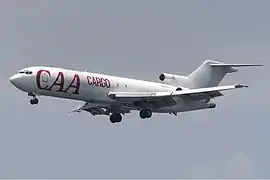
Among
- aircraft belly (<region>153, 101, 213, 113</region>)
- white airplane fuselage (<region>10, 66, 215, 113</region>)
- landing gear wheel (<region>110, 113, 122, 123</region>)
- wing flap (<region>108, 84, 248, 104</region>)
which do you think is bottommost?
landing gear wheel (<region>110, 113, 122, 123</region>)

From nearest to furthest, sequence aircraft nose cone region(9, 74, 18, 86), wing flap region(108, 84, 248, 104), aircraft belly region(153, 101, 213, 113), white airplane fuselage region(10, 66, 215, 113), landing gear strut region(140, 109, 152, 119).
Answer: white airplane fuselage region(10, 66, 215, 113) → aircraft nose cone region(9, 74, 18, 86) → wing flap region(108, 84, 248, 104) → landing gear strut region(140, 109, 152, 119) → aircraft belly region(153, 101, 213, 113)

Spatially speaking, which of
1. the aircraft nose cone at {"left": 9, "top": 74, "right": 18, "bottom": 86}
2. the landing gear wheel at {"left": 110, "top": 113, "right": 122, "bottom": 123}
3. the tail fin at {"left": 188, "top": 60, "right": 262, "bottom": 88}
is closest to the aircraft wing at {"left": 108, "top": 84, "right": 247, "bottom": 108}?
the landing gear wheel at {"left": 110, "top": 113, "right": 122, "bottom": 123}

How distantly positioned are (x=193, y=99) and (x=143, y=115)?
4966 millimetres

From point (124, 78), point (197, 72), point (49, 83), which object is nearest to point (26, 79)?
point (49, 83)

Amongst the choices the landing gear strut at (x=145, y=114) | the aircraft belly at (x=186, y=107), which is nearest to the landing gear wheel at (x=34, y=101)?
the landing gear strut at (x=145, y=114)

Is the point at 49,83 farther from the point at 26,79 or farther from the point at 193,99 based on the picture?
the point at 193,99

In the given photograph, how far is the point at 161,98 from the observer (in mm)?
124375

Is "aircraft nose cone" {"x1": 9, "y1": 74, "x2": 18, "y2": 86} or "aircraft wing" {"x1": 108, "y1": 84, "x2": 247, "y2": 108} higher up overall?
"aircraft nose cone" {"x1": 9, "y1": 74, "x2": 18, "y2": 86}

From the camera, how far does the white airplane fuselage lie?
11938 cm

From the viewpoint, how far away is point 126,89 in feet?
407

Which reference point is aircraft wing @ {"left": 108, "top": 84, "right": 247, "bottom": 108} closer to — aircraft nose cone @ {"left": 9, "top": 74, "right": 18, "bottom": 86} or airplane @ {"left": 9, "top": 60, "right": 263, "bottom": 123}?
airplane @ {"left": 9, "top": 60, "right": 263, "bottom": 123}

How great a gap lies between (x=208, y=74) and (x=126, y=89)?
33.7 feet

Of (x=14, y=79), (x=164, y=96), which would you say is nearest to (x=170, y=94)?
(x=164, y=96)

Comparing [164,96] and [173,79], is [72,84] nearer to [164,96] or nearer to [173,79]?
[164,96]
